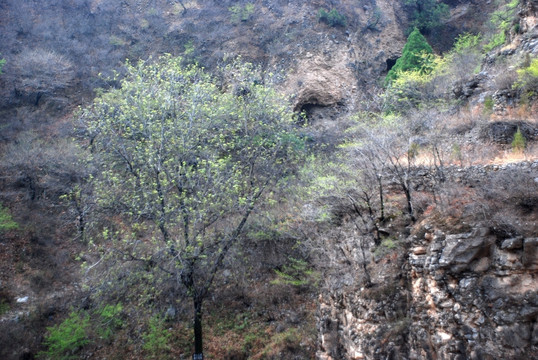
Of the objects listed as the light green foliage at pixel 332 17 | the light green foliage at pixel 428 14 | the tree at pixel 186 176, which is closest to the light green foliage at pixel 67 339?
the tree at pixel 186 176

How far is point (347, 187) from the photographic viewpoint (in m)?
11.0

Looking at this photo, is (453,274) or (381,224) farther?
(381,224)

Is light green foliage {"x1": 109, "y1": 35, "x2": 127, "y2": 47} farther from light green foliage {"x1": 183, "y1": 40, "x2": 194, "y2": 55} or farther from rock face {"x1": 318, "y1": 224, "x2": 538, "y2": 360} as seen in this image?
rock face {"x1": 318, "y1": 224, "x2": 538, "y2": 360}

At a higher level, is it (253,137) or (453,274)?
(253,137)

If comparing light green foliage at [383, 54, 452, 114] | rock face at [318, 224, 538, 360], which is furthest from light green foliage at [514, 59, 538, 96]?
rock face at [318, 224, 538, 360]

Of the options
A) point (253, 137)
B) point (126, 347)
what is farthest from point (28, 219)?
point (253, 137)

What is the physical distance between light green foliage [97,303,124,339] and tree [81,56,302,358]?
7.26 feet

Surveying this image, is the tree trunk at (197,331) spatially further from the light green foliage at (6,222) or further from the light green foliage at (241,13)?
the light green foliage at (241,13)

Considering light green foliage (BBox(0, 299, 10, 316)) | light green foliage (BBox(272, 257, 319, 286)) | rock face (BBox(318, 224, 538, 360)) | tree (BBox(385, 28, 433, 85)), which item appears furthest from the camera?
tree (BBox(385, 28, 433, 85))

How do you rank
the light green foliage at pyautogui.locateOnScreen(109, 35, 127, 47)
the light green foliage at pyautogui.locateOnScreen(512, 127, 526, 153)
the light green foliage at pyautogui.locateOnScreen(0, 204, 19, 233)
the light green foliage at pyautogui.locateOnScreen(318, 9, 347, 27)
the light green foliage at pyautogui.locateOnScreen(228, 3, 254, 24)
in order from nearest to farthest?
the light green foliage at pyautogui.locateOnScreen(512, 127, 526, 153) → the light green foliage at pyautogui.locateOnScreen(0, 204, 19, 233) → the light green foliage at pyautogui.locateOnScreen(318, 9, 347, 27) → the light green foliage at pyautogui.locateOnScreen(109, 35, 127, 47) → the light green foliage at pyautogui.locateOnScreen(228, 3, 254, 24)

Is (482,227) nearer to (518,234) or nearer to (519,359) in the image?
(518,234)

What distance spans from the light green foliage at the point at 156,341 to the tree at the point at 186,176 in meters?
1.69

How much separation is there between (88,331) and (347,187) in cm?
1017

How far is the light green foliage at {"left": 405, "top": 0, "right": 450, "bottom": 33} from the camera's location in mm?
26573
